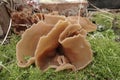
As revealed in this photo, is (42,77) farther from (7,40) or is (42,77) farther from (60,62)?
(7,40)

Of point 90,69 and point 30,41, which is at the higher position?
point 30,41

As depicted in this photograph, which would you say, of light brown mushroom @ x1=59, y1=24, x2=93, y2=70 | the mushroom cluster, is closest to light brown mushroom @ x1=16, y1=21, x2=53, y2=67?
the mushroom cluster

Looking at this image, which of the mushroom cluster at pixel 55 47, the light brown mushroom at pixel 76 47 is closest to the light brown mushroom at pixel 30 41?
the mushroom cluster at pixel 55 47

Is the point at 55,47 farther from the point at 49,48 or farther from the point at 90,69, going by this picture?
the point at 90,69

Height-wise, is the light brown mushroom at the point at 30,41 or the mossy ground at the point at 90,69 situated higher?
the light brown mushroom at the point at 30,41

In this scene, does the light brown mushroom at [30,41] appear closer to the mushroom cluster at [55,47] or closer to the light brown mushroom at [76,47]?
the mushroom cluster at [55,47]

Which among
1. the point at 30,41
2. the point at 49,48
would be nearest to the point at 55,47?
the point at 49,48
